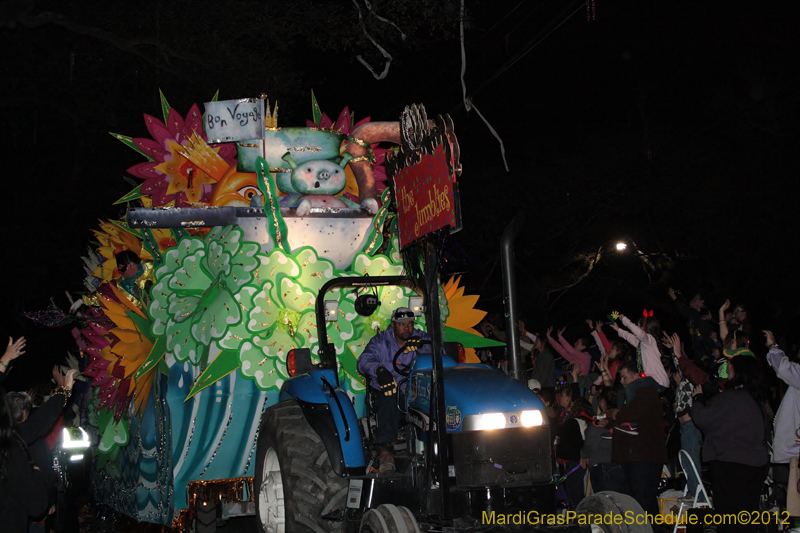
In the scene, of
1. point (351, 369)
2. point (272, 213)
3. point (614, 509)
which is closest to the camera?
point (614, 509)

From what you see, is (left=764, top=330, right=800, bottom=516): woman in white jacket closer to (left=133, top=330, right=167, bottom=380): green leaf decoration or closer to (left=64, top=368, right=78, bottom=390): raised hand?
(left=133, top=330, right=167, bottom=380): green leaf decoration

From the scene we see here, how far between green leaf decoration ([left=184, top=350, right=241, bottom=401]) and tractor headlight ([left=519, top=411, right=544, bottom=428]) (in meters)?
3.20

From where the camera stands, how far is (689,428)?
8086 millimetres

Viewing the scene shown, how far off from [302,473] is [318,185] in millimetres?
3508

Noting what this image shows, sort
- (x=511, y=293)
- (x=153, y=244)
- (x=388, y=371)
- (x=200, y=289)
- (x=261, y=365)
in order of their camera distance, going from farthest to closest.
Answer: (x=153, y=244) < (x=200, y=289) < (x=261, y=365) < (x=388, y=371) < (x=511, y=293)

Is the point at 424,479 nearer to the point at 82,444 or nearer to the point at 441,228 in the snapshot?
the point at 441,228

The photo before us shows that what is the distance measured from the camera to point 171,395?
723cm

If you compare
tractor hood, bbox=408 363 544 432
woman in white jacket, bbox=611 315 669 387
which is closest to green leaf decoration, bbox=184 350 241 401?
tractor hood, bbox=408 363 544 432

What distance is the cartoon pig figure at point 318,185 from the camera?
8.27 meters

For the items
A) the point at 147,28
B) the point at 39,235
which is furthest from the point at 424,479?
the point at 39,235

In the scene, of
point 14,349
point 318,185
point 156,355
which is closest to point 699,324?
point 318,185

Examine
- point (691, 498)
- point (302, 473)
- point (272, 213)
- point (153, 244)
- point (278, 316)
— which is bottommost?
point (691, 498)

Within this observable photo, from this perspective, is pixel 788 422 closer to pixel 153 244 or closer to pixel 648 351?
pixel 648 351

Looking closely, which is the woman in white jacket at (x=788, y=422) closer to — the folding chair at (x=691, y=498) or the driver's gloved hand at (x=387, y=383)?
the folding chair at (x=691, y=498)
